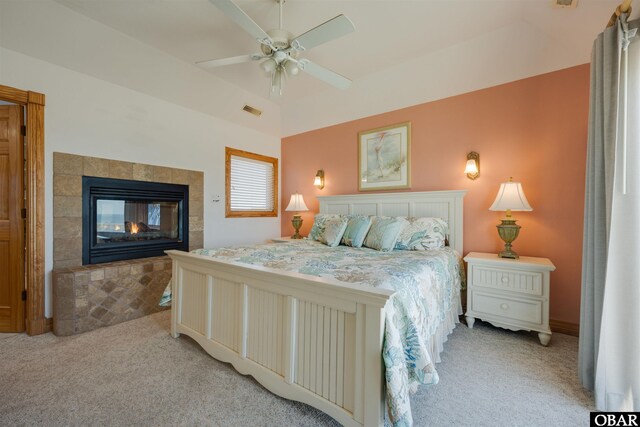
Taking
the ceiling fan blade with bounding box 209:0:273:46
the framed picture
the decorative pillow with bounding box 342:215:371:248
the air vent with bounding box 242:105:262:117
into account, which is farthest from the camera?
the air vent with bounding box 242:105:262:117

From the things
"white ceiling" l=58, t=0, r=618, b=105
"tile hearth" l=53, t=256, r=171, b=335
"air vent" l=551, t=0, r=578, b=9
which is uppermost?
"white ceiling" l=58, t=0, r=618, b=105

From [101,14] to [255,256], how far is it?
2518 millimetres

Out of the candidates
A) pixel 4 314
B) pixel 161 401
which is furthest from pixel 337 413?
pixel 4 314

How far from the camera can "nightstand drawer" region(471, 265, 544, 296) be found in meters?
2.26

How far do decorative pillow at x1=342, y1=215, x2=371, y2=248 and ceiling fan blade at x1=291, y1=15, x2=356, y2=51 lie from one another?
1.79m

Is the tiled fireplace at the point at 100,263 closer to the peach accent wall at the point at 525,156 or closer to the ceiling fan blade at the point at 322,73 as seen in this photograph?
the ceiling fan blade at the point at 322,73

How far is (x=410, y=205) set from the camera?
3.28 metres

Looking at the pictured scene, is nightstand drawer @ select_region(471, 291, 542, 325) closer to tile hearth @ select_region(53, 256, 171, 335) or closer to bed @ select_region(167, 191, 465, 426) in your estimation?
bed @ select_region(167, 191, 465, 426)

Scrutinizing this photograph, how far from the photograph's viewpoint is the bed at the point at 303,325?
1.18 m

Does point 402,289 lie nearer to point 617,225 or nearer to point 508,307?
point 617,225

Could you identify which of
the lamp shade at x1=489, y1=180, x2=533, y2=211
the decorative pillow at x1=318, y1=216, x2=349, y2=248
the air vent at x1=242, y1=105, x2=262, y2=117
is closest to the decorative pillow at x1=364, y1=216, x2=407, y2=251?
the decorative pillow at x1=318, y1=216, x2=349, y2=248

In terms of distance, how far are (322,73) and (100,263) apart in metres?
3.00

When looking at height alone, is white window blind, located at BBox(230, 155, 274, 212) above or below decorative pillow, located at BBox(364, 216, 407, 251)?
above

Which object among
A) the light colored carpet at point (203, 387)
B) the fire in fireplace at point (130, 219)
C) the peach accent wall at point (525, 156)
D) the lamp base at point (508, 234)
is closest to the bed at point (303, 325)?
the light colored carpet at point (203, 387)
